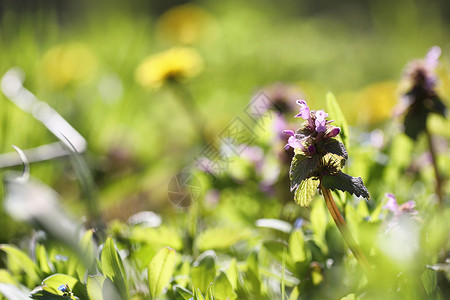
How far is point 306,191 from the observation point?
539 mm

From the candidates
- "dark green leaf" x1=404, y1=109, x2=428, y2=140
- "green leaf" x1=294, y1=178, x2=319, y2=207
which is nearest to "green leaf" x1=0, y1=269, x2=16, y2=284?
"green leaf" x1=294, y1=178, x2=319, y2=207

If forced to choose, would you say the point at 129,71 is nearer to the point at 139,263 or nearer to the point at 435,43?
the point at 139,263

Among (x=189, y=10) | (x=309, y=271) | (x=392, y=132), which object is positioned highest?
(x=189, y=10)

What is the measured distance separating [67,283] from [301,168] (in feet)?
0.97

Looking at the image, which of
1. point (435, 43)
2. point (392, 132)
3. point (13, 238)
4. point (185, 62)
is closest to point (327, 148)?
point (392, 132)

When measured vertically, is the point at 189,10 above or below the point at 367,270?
above

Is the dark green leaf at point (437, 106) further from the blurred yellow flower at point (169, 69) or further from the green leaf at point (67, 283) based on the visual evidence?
the blurred yellow flower at point (169, 69)

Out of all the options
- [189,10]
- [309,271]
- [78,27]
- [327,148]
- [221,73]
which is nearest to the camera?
[327,148]

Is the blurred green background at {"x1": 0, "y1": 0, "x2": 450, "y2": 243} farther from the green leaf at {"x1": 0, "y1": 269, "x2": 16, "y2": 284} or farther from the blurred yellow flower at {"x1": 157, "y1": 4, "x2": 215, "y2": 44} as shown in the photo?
the green leaf at {"x1": 0, "y1": 269, "x2": 16, "y2": 284}

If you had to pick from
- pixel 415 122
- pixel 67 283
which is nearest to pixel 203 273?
pixel 67 283

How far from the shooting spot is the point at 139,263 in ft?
2.36

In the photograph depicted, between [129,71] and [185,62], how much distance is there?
0.72 feet

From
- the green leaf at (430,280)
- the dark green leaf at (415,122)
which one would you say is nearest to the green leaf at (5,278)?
the green leaf at (430,280)

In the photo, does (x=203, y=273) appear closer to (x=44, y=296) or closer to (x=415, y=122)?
(x=44, y=296)
